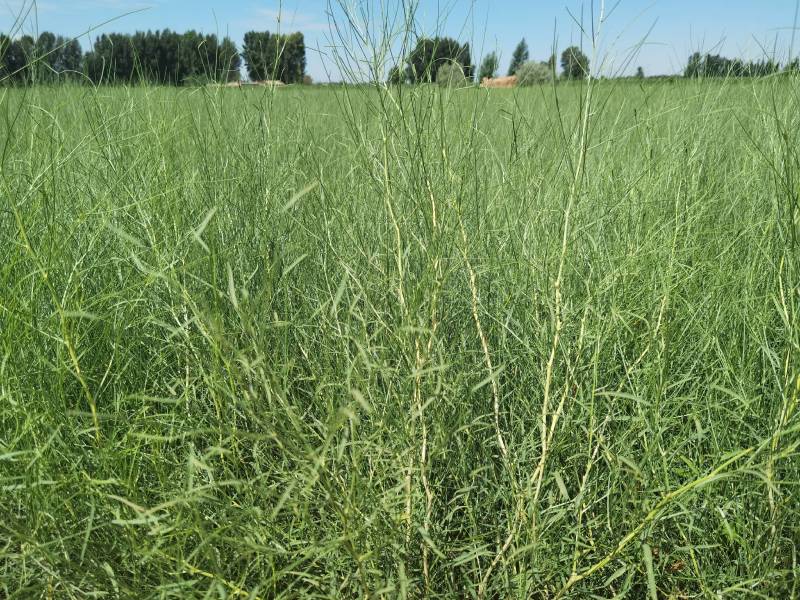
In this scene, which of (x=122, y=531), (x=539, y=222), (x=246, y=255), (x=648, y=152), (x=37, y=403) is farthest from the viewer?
(x=648, y=152)

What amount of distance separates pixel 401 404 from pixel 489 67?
48.6 inches

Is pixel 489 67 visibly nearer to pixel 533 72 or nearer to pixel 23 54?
pixel 533 72

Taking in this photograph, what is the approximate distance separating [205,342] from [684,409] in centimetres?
114

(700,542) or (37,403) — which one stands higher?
(37,403)

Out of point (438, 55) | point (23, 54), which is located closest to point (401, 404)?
point (438, 55)

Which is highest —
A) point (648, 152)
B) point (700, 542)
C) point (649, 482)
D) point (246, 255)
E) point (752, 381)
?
point (648, 152)

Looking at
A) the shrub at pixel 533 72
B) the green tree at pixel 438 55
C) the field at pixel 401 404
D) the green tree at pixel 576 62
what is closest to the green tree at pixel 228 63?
the field at pixel 401 404

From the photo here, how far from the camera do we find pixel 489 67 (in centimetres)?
197

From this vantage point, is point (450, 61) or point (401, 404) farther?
point (450, 61)

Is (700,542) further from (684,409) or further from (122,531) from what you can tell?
(122,531)

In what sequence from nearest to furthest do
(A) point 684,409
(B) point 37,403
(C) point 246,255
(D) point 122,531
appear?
(D) point 122,531, (B) point 37,403, (A) point 684,409, (C) point 246,255

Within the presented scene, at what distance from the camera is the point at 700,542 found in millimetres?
1355

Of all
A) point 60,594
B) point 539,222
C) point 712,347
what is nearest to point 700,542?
point 712,347

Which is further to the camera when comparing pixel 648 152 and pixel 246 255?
pixel 648 152
